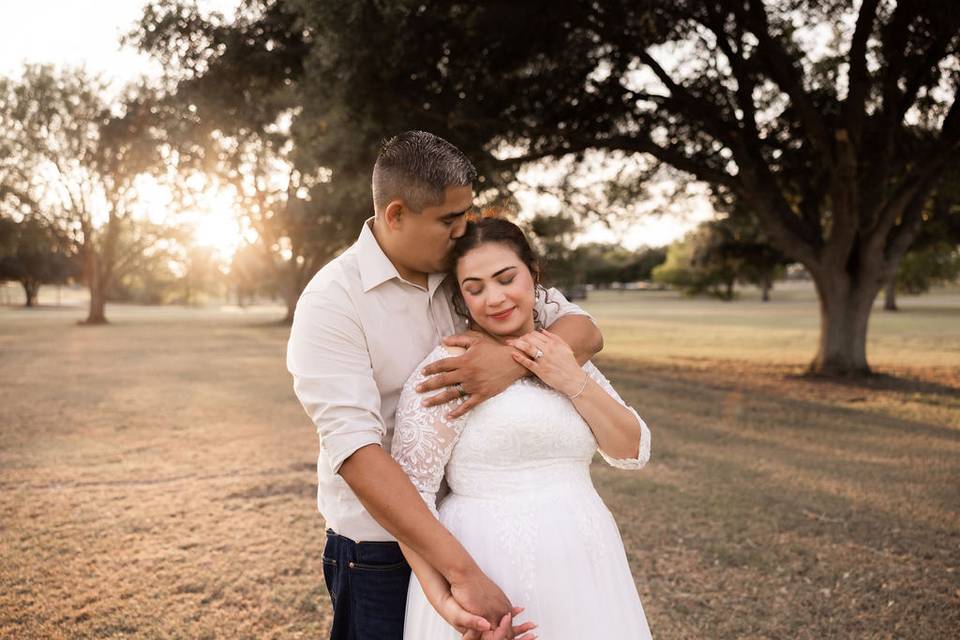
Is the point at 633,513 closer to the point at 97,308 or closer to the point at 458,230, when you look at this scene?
the point at 458,230

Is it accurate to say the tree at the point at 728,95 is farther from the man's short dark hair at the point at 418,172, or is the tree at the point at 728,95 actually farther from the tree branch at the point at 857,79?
the man's short dark hair at the point at 418,172

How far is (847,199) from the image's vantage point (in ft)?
38.9

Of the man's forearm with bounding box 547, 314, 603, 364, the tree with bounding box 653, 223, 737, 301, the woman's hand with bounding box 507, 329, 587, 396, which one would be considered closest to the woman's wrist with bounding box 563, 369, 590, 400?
the woman's hand with bounding box 507, 329, 587, 396

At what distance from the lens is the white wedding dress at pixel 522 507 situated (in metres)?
1.92

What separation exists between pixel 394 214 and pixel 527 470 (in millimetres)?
→ 911

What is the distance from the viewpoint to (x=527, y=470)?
6.65ft

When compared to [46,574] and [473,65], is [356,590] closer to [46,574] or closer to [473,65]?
[46,574]

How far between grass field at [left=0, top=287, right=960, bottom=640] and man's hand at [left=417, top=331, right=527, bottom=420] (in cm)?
252

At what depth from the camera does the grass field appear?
12.7ft

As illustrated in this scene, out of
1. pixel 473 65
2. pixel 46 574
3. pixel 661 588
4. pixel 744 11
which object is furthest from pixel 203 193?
pixel 661 588

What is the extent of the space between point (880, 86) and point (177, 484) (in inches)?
524

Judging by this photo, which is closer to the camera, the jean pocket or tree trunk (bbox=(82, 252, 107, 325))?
the jean pocket

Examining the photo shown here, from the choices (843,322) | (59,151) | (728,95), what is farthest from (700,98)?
(59,151)

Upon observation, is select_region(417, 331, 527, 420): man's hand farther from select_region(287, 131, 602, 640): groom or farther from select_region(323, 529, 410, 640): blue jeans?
select_region(323, 529, 410, 640): blue jeans
